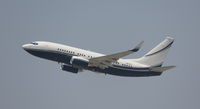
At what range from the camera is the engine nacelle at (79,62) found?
3696 inches

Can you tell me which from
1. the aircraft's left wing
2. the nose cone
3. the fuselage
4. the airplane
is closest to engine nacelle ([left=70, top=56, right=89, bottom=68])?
the airplane

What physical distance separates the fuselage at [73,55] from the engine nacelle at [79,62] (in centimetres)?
37

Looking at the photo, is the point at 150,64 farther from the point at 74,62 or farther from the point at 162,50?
the point at 74,62

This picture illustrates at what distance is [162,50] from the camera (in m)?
108

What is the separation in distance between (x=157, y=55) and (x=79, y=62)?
66.5 ft

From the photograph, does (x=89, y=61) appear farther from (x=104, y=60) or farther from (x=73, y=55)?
(x=73, y=55)

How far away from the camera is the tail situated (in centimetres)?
10394

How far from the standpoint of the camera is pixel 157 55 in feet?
349

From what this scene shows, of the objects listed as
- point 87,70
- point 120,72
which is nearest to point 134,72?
point 120,72

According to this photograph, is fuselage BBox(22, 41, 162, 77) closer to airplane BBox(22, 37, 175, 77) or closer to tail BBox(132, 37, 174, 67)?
airplane BBox(22, 37, 175, 77)

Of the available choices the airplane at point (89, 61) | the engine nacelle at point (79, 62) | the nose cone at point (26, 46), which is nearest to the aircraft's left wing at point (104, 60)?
the airplane at point (89, 61)

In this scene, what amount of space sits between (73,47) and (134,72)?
1306 centimetres

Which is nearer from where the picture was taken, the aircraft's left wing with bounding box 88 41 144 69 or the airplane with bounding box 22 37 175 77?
the aircraft's left wing with bounding box 88 41 144 69

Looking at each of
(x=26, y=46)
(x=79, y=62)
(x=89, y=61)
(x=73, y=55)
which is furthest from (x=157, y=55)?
(x=26, y=46)
